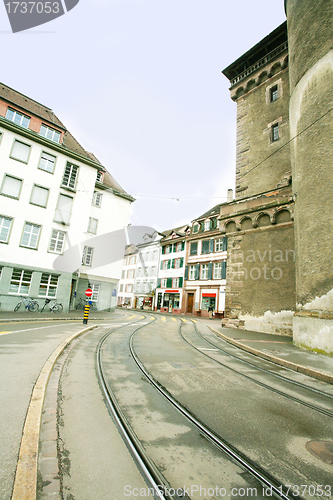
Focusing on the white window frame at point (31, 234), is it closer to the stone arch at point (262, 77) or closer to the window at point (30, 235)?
the window at point (30, 235)

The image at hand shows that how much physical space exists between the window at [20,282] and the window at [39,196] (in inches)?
210

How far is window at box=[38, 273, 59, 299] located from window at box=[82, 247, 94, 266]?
13.4 ft

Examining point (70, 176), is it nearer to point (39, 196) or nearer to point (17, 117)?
point (39, 196)

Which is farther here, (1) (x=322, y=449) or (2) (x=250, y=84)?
(2) (x=250, y=84)

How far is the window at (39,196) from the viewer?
19672mm

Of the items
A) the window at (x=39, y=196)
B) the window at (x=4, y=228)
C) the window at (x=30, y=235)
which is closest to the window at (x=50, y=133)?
the window at (x=39, y=196)

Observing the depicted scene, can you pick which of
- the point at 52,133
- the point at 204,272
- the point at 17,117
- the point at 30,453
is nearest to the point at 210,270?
the point at 204,272

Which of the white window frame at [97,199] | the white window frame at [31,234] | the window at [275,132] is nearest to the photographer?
the window at [275,132]

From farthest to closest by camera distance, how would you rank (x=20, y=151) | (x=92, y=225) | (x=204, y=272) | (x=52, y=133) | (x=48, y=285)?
(x=204, y=272) → (x=92, y=225) → (x=52, y=133) → (x=48, y=285) → (x=20, y=151)

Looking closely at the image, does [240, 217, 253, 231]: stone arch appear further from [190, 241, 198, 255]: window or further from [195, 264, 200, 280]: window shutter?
[190, 241, 198, 255]: window

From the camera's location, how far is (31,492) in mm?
1783

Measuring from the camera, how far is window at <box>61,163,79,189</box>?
71.0ft

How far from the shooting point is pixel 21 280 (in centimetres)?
1855

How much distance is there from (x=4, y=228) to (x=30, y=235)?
5.74 ft
